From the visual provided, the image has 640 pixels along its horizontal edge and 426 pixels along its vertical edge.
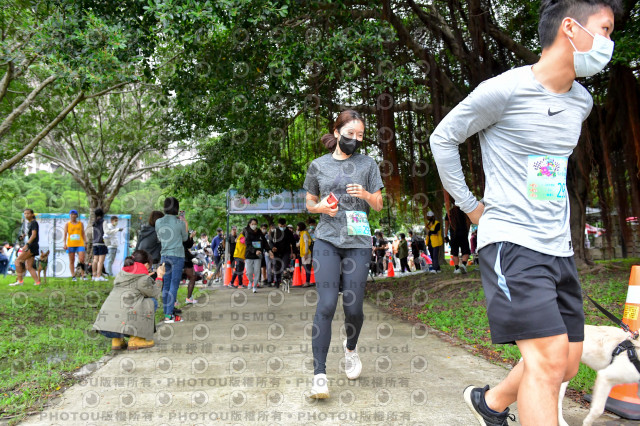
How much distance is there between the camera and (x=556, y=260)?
5.81 feet

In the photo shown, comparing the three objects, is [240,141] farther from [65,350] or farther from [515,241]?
[515,241]

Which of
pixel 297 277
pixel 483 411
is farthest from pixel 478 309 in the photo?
pixel 297 277

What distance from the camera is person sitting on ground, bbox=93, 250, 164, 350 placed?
492cm

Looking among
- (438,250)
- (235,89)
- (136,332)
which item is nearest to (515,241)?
(136,332)

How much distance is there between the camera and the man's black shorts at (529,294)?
5.45 feet

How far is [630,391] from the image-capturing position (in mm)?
2875

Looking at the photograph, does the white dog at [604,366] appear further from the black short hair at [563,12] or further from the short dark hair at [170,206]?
the short dark hair at [170,206]

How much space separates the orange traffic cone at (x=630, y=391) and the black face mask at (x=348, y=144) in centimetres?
194

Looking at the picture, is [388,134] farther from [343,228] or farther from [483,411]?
[483,411]

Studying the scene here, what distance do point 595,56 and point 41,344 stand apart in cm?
581

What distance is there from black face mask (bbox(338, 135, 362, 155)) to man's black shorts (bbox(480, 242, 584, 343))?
170cm

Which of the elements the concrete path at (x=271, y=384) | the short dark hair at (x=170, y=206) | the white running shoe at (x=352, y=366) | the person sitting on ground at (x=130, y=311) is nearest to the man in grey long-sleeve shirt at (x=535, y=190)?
the concrete path at (x=271, y=384)

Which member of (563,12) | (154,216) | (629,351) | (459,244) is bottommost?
(629,351)

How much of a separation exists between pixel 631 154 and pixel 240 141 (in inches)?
→ 291
